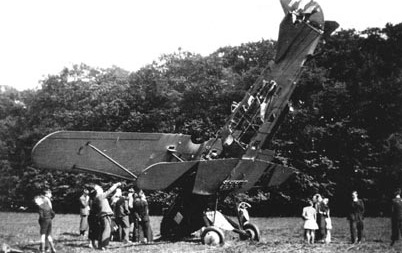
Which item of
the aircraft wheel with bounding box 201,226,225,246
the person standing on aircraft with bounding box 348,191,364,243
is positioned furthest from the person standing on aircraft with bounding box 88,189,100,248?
the person standing on aircraft with bounding box 348,191,364,243

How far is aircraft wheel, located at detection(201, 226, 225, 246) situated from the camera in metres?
13.5

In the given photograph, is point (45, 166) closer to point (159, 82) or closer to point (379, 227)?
point (379, 227)

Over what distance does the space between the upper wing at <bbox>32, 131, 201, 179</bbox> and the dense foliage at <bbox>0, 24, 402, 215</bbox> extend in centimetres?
1667

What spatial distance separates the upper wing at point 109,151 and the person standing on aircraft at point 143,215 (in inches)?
87.8

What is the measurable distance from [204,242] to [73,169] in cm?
436

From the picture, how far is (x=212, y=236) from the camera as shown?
13.6 meters

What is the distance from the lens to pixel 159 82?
3784 cm

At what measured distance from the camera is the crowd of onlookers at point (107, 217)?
1213 centimetres

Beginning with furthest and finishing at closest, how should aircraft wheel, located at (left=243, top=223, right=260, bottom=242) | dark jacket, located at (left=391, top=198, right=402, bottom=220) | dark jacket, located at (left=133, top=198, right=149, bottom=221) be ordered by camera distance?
dark jacket, located at (left=391, top=198, right=402, bottom=220), dark jacket, located at (left=133, top=198, right=149, bottom=221), aircraft wheel, located at (left=243, top=223, right=260, bottom=242)

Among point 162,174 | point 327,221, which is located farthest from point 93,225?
point 327,221

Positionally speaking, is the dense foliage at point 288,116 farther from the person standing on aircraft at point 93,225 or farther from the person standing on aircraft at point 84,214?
the person standing on aircraft at point 93,225

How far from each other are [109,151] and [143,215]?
3240 mm

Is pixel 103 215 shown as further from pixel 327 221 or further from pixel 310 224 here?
pixel 327 221

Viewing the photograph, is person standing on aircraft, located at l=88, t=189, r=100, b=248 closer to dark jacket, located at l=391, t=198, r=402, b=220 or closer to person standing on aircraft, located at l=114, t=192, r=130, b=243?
person standing on aircraft, located at l=114, t=192, r=130, b=243
